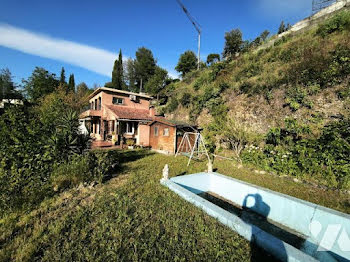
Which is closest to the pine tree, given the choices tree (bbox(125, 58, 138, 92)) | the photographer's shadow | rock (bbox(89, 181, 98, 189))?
tree (bbox(125, 58, 138, 92))

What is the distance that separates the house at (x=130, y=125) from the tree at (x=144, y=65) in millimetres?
19448

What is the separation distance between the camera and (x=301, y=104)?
1046cm

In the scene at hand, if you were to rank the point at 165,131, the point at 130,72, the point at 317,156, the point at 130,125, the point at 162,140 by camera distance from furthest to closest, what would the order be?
the point at 130,72
the point at 130,125
the point at 162,140
the point at 165,131
the point at 317,156

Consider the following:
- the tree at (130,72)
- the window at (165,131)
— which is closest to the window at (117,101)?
the window at (165,131)

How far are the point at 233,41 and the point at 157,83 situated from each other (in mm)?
16687

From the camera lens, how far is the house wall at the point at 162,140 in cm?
1223

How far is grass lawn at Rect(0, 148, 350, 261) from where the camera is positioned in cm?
249

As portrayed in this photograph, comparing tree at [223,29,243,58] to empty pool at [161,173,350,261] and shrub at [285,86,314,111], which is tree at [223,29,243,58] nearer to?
shrub at [285,86,314,111]

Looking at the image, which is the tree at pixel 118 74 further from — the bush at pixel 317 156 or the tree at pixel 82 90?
the bush at pixel 317 156

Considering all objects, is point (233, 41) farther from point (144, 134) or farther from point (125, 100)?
point (144, 134)

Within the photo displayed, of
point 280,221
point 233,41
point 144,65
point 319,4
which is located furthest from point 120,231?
point 144,65

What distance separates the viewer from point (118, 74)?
3703cm

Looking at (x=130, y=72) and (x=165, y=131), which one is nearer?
(x=165, y=131)

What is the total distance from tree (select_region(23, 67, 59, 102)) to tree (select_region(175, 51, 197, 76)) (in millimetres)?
28728
